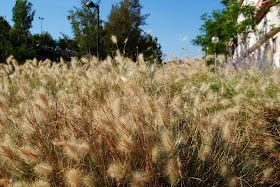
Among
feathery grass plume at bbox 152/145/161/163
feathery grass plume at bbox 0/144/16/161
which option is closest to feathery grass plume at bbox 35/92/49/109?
feathery grass plume at bbox 0/144/16/161

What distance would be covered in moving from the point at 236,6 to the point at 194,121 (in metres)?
14.1

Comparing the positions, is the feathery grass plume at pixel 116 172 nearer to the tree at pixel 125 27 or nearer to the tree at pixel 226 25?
the tree at pixel 226 25

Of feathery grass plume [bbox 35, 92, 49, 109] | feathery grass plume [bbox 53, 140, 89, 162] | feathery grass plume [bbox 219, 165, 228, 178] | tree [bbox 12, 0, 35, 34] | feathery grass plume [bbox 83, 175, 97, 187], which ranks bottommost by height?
feathery grass plume [bbox 219, 165, 228, 178]

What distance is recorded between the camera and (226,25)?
14758 millimetres

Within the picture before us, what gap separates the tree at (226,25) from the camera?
533 inches

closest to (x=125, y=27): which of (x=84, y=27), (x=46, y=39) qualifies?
(x=84, y=27)

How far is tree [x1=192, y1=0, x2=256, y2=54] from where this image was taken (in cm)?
1353

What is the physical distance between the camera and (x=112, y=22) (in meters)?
21.4

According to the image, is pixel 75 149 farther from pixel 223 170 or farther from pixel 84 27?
pixel 84 27

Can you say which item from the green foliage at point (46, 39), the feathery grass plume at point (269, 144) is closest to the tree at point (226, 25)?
the feathery grass plume at point (269, 144)

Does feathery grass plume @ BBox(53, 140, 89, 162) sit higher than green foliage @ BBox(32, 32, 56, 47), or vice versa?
green foliage @ BBox(32, 32, 56, 47)

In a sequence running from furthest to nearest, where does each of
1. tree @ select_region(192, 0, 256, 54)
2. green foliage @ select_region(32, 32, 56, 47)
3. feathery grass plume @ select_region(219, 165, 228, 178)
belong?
green foliage @ select_region(32, 32, 56, 47)
tree @ select_region(192, 0, 256, 54)
feathery grass plume @ select_region(219, 165, 228, 178)

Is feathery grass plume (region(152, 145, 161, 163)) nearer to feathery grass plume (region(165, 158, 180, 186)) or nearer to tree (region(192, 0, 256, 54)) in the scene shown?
feathery grass plume (region(165, 158, 180, 186))

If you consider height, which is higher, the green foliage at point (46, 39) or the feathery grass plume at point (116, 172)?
the green foliage at point (46, 39)
